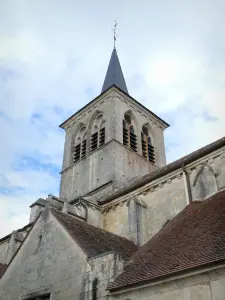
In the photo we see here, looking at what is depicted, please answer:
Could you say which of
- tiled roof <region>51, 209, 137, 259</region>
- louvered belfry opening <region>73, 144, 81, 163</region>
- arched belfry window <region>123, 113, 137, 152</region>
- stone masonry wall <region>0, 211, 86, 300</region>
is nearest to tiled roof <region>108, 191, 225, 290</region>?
tiled roof <region>51, 209, 137, 259</region>

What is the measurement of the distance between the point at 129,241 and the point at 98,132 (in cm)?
1305

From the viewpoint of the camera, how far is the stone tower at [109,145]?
71.6 ft

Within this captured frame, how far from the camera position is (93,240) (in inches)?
400

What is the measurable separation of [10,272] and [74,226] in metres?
2.75

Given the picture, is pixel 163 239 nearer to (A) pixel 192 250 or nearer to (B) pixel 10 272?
(A) pixel 192 250

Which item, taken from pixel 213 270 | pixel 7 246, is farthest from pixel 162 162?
pixel 213 270

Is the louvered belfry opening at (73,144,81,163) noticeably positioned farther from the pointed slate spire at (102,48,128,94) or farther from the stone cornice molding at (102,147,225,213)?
the stone cornice molding at (102,147,225,213)

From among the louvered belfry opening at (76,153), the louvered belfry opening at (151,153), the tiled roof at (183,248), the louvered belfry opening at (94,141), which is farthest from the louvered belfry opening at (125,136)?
the tiled roof at (183,248)

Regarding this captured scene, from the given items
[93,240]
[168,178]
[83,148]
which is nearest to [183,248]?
[93,240]

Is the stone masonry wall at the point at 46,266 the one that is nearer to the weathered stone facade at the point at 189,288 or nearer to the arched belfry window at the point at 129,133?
the weathered stone facade at the point at 189,288

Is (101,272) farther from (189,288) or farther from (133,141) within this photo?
(133,141)

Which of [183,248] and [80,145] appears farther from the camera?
[80,145]

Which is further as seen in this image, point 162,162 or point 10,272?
point 162,162

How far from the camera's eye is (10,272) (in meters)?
11.1
